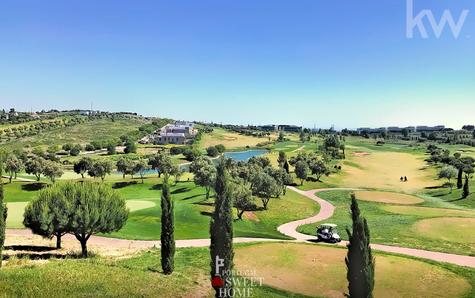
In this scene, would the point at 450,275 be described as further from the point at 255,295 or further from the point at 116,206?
the point at 116,206

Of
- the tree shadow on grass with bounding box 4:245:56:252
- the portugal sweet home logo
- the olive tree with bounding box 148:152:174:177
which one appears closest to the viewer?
the portugal sweet home logo

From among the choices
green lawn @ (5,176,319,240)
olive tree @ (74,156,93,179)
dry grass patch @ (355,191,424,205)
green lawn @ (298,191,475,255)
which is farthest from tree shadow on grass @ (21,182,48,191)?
dry grass patch @ (355,191,424,205)

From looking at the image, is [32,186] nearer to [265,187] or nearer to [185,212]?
[185,212]

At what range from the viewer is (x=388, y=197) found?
94.4m

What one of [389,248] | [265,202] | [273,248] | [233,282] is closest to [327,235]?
[389,248]

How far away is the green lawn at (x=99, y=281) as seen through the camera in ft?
78.6

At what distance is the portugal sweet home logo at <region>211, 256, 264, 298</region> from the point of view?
28156 millimetres

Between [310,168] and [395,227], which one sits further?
[310,168]

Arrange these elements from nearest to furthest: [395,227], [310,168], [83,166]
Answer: [395,227]
[83,166]
[310,168]

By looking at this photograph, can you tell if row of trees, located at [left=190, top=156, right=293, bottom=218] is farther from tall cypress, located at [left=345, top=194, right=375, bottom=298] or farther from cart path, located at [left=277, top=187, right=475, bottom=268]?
tall cypress, located at [left=345, top=194, right=375, bottom=298]

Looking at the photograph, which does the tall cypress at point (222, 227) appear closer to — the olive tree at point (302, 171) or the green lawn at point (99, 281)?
the green lawn at point (99, 281)

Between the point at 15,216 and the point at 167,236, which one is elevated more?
the point at 167,236

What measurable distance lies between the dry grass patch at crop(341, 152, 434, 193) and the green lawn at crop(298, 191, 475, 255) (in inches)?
1347

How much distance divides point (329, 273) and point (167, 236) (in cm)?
1463
